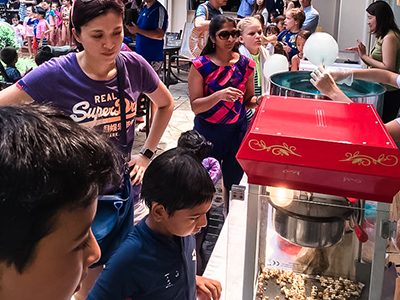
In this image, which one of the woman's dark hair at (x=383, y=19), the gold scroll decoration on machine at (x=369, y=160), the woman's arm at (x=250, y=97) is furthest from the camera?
the woman's dark hair at (x=383, y=19)

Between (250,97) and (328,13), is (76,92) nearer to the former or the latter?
(250,97)

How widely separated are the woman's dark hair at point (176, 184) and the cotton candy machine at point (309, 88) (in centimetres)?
52

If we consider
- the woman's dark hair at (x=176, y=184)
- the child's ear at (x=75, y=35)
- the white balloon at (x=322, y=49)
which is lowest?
the woman's dark hair at (x=176, y=184)

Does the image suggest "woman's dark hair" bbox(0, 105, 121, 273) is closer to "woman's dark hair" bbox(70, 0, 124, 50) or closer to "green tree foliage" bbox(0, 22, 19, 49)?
"woman's dark hair" bbox(70, 0, 124, 50)

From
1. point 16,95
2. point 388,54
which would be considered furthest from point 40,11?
point 16,95

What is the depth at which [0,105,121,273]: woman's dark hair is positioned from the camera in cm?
54

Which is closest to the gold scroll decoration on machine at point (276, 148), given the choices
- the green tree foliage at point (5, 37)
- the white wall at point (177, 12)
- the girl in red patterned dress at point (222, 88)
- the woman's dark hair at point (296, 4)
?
the girl in red patterned dress at point (222, 88)

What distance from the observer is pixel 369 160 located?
3.16 ft

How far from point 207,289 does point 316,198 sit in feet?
1.58

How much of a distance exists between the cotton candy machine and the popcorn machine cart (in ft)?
1.23

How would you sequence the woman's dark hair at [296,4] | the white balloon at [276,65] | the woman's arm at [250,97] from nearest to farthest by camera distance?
the white balloon at [276,65], the woman's arm at [250,97], the woman's dark hair at [296,4]

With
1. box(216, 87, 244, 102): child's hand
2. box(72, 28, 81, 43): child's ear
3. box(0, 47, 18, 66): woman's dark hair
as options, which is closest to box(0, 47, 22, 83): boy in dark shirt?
box(0, 47, 18, 66): woman's dark hair

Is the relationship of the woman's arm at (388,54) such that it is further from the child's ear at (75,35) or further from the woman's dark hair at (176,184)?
the woman's dark hair at (176,184)

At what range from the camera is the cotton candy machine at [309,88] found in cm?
169
